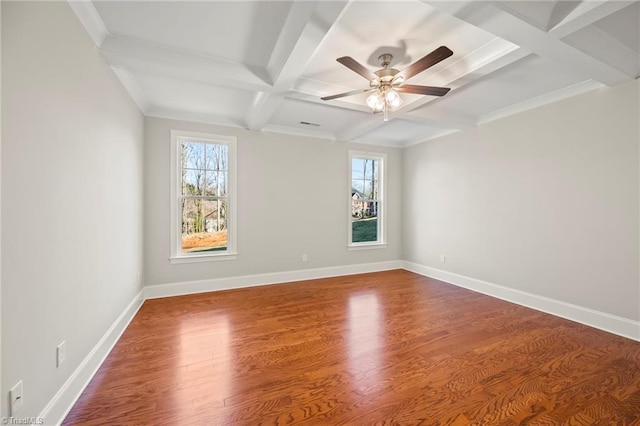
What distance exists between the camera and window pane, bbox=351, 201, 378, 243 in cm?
531

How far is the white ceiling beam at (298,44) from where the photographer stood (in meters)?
1.73

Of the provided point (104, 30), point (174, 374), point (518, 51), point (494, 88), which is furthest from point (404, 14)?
point (174, 374)

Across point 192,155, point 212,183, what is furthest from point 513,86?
point 192,155

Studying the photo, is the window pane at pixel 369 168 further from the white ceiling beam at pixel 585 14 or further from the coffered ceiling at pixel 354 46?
the white ceiling beam at pixel 585 14

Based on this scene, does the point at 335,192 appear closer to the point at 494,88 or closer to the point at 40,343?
the point at 494,88

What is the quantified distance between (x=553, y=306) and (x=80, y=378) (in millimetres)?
4602

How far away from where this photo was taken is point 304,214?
4707mm

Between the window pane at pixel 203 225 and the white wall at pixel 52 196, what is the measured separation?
157cm

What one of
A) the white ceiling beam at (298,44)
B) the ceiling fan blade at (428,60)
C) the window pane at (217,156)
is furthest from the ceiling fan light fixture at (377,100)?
the window pane at (217,156)

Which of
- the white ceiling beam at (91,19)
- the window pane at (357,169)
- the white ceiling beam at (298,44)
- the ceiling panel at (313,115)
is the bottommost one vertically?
the window pane at (357,169)

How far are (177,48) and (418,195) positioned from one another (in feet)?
14.6

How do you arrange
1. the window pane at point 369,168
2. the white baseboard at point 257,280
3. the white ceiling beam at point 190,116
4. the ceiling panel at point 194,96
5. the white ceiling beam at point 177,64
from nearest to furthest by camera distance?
the white ceiling beam at point 177,64 < the ceiling panel at point 194,96 < the white ceiling beam at point 190,116 < the white baseboard at point 257,280 < the window pane at point 369,168

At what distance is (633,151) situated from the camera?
8.54ft

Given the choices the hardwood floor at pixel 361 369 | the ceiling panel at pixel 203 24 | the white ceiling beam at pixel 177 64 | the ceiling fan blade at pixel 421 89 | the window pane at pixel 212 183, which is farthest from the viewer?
the window pane at pixel 212 183
